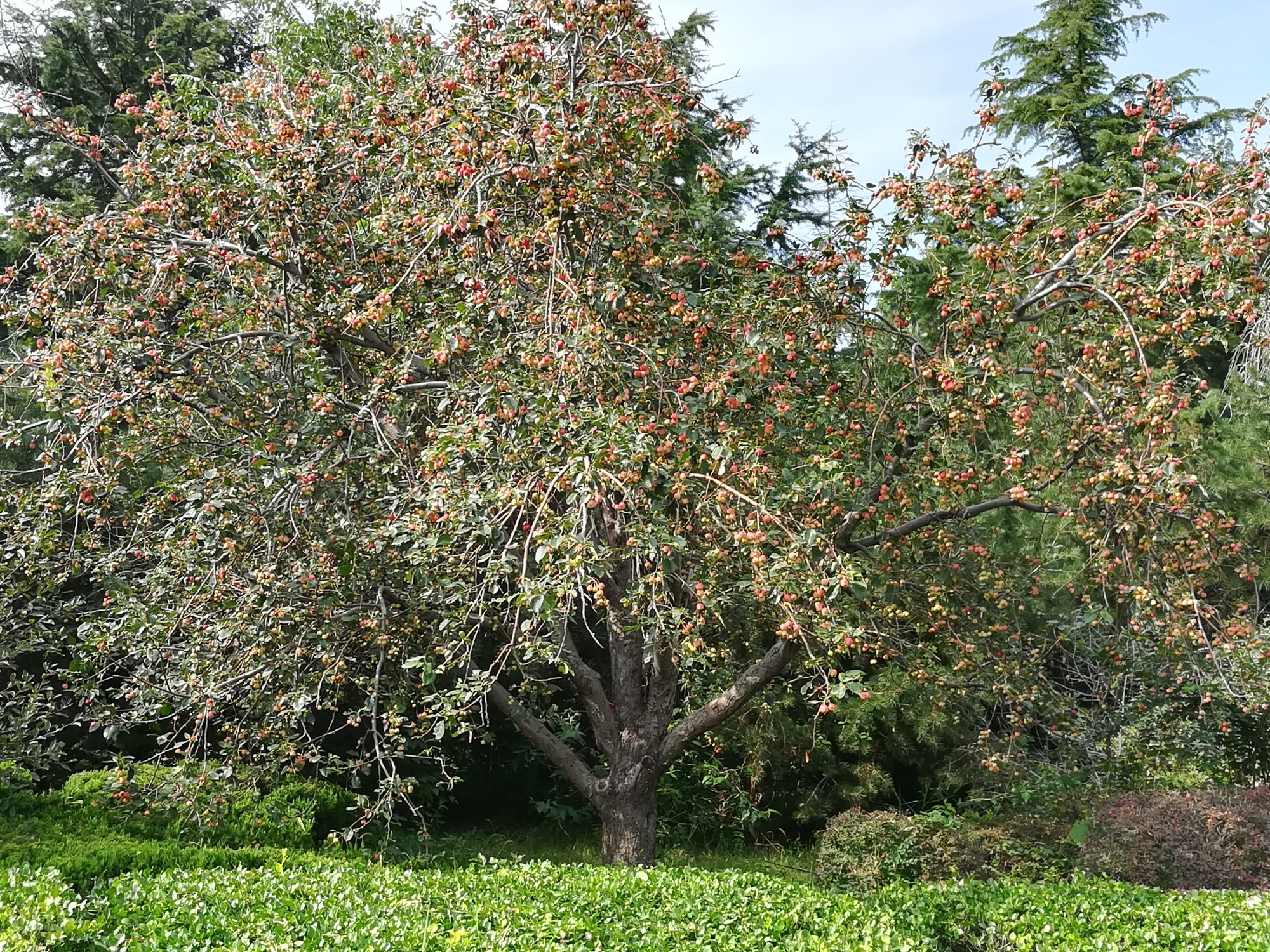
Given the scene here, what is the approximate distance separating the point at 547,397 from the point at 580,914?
202cm

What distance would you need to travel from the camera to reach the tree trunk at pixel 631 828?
583 cm

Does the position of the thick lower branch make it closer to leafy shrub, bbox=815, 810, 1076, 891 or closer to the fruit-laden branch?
leafy shrub, bbox=815, 810, 1076, 891

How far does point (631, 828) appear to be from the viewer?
583cm

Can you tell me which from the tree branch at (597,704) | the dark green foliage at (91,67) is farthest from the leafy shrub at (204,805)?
the dark green foliage at (91,67)

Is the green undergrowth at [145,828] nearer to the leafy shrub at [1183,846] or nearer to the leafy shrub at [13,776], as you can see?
the leafy shrub at [13,776]

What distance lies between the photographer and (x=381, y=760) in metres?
4.74

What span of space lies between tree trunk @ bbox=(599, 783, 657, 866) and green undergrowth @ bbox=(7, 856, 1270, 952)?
1.13 m

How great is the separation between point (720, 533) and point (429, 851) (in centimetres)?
381

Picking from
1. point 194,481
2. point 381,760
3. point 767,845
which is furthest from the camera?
point 767,845

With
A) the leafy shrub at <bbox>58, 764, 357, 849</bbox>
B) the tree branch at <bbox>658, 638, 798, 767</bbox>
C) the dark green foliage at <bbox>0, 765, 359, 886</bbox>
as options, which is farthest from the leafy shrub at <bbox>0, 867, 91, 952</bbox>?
the tree branch at <bbox>658, 638, 798, 767</bbox>

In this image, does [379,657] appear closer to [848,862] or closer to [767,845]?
[848,862]

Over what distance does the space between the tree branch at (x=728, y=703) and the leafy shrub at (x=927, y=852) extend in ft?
4.18

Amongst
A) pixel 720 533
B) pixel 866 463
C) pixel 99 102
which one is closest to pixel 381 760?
pixel 720 533

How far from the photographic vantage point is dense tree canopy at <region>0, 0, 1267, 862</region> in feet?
12.3
